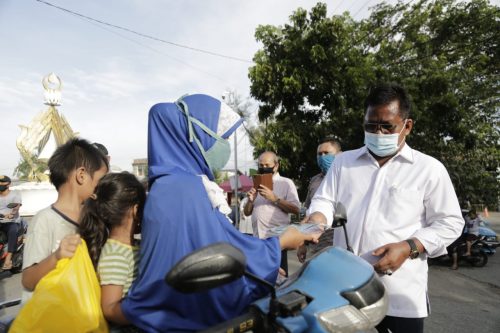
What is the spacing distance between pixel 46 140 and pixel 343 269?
24224 mm

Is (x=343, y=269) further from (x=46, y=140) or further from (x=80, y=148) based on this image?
(x=46, y=140)

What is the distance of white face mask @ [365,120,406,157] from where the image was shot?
202 centimetres

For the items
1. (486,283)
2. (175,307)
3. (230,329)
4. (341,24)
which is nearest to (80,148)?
(175,307)

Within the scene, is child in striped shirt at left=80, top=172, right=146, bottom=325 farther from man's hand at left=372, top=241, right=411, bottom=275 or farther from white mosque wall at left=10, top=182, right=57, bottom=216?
white mosque wall at left=10, top=182, right=57, bottom=216

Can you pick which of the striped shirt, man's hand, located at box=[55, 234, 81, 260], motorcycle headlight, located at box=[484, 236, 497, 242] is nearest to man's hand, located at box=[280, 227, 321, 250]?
the striped shirt

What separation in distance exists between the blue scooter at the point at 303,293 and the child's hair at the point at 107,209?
94 centimetres

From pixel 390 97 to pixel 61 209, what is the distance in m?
2.07

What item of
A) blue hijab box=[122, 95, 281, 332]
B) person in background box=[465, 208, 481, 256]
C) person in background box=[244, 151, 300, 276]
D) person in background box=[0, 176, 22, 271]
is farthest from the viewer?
person in background box=[465, 208, 481, 256]

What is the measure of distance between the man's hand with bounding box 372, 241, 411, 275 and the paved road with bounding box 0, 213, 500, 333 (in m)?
3.04

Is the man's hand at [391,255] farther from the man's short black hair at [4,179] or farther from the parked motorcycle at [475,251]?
the man's short black hair at [4,179]

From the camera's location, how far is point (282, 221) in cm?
453

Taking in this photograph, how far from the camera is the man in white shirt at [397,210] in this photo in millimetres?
1802

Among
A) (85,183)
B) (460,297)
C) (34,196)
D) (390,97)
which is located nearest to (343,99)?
(460,297)

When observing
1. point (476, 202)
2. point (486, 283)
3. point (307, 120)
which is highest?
point (307, 120)
